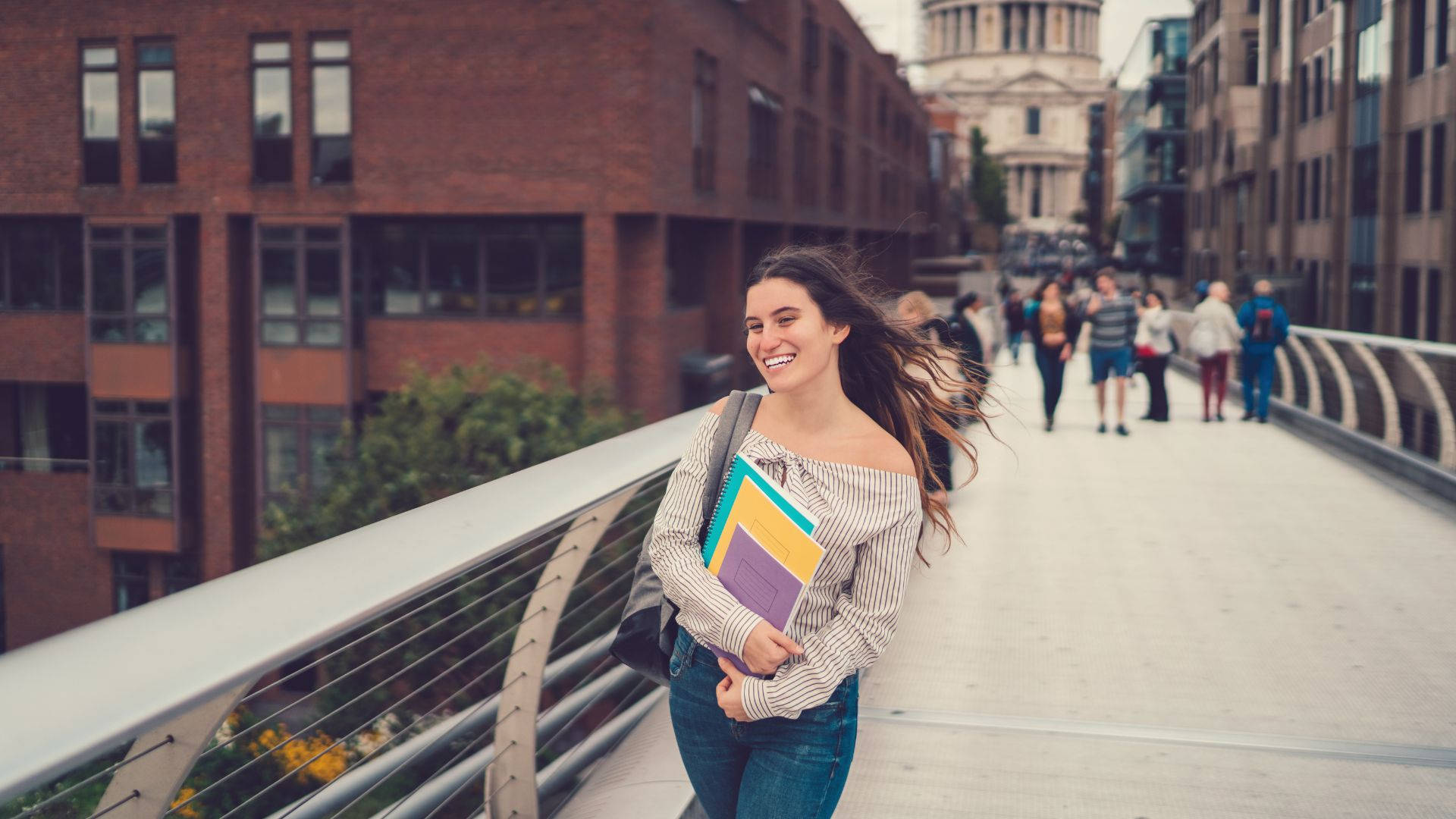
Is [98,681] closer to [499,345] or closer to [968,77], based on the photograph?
[499,345]

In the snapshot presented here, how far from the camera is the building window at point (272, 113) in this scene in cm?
2961

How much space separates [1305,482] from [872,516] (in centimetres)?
918

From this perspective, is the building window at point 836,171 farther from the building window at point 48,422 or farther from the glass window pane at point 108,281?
the building window at point 48,422

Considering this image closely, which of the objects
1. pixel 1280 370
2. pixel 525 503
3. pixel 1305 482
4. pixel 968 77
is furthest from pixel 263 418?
pixel 968 77

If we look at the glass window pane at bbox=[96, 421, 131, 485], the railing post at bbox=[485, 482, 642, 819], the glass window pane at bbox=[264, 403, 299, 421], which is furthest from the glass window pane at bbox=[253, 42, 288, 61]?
the railing post at bbox=[485, 482, 642, 819]

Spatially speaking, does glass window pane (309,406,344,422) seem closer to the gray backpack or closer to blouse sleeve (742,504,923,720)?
the gray backpack

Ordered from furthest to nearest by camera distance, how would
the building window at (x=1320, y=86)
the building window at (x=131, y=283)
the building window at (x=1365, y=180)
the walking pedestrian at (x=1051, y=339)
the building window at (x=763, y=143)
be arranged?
the building window at (x=1320, y=86), the building window at (x=763, y=143), the building window at (x=1365, y=180), the building window at (x=131, y=283), the walking pedestrian at (x=1051, y=339)

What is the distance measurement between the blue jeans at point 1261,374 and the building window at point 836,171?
35.8 meters

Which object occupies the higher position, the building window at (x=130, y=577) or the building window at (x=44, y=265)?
the building window at (x=44, y=265)

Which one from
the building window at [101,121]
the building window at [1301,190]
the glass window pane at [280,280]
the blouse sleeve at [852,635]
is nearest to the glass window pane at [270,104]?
the glass window pane at [280,280]

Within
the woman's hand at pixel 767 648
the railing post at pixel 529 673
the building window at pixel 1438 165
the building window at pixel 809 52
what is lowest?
the railing post at pixel 529 673

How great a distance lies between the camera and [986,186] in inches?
5005

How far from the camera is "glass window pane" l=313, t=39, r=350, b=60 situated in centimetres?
2912

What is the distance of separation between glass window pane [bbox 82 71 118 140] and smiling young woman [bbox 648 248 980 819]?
99.5 ft
